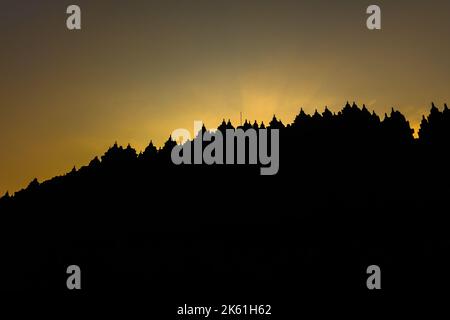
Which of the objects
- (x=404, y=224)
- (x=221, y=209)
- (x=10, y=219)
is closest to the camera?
(x=404, y=224)

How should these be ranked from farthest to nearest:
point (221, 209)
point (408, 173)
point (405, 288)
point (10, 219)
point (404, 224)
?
point (10, 219) → point (221, 209) → point (408, 173) → point (404, 224) → point (405, 288)

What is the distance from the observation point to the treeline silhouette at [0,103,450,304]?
83.1 m

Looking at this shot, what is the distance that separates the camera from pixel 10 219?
115 m

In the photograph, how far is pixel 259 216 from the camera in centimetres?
9875

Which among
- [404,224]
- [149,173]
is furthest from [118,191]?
[404,224]

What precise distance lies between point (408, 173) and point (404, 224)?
→ 14036mm

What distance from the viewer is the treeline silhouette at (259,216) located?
8306 centimetres

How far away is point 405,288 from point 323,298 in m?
15.3

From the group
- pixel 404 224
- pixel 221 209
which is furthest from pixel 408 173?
pixel 221 209

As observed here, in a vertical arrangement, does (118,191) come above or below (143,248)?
above
